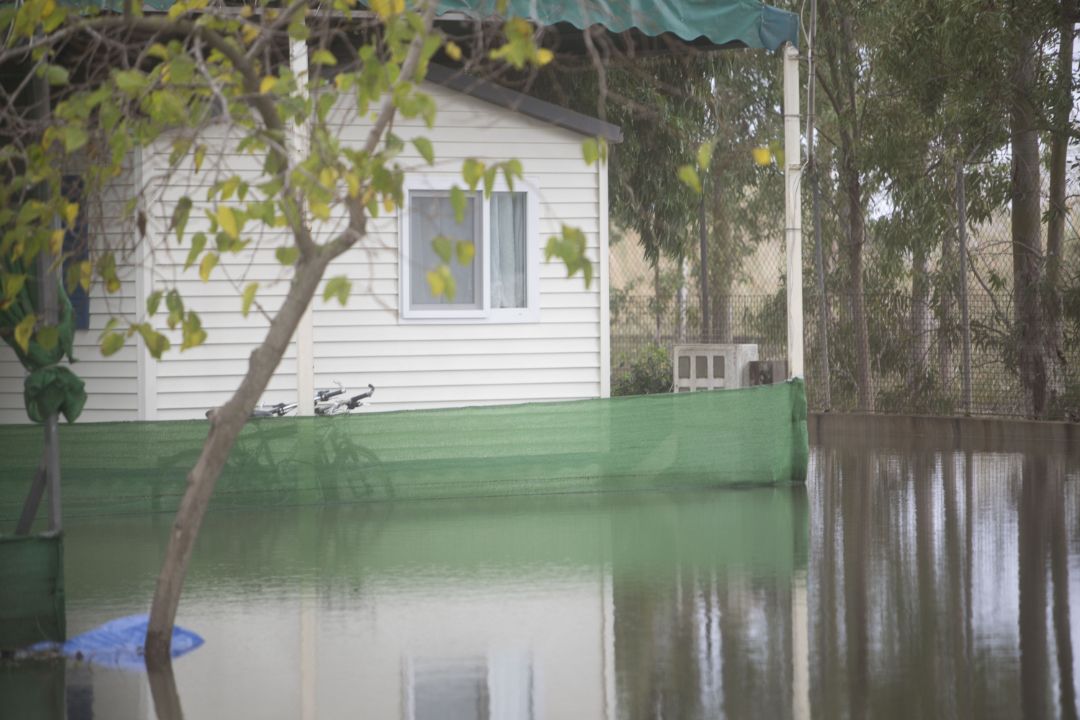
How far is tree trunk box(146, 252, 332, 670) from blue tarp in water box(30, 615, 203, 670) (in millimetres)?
167

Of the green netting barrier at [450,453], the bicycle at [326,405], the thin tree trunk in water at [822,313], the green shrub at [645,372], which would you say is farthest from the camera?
the green shrub at [645,372]

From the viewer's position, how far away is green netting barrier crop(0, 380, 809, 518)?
39.8ft

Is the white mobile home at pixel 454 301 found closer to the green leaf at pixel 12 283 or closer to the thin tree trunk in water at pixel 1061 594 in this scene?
the thin tree trunk in water at pixel 1061 594

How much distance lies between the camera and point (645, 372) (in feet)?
74.8

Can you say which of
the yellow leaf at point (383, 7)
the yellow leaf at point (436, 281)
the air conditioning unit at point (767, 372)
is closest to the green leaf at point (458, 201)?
the yellow leaf at point (436, 281)

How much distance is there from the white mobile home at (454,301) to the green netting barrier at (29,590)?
6741 millimetres

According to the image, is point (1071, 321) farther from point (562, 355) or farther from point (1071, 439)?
point (562, 355)

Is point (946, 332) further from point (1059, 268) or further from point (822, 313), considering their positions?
point (822, 313)

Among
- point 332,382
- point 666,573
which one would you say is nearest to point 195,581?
point 666,573

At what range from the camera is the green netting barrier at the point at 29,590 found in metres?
7.46

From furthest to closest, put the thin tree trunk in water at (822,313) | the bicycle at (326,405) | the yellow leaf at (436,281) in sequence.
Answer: the thin tree trunk in water at (822,313) < the bicycle at (326,405) < the yellow leaf at (436,281)

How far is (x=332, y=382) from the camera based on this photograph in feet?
48.6

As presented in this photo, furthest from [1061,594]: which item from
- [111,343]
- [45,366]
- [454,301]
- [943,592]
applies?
[454,301]

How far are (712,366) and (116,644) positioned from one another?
984 cm
